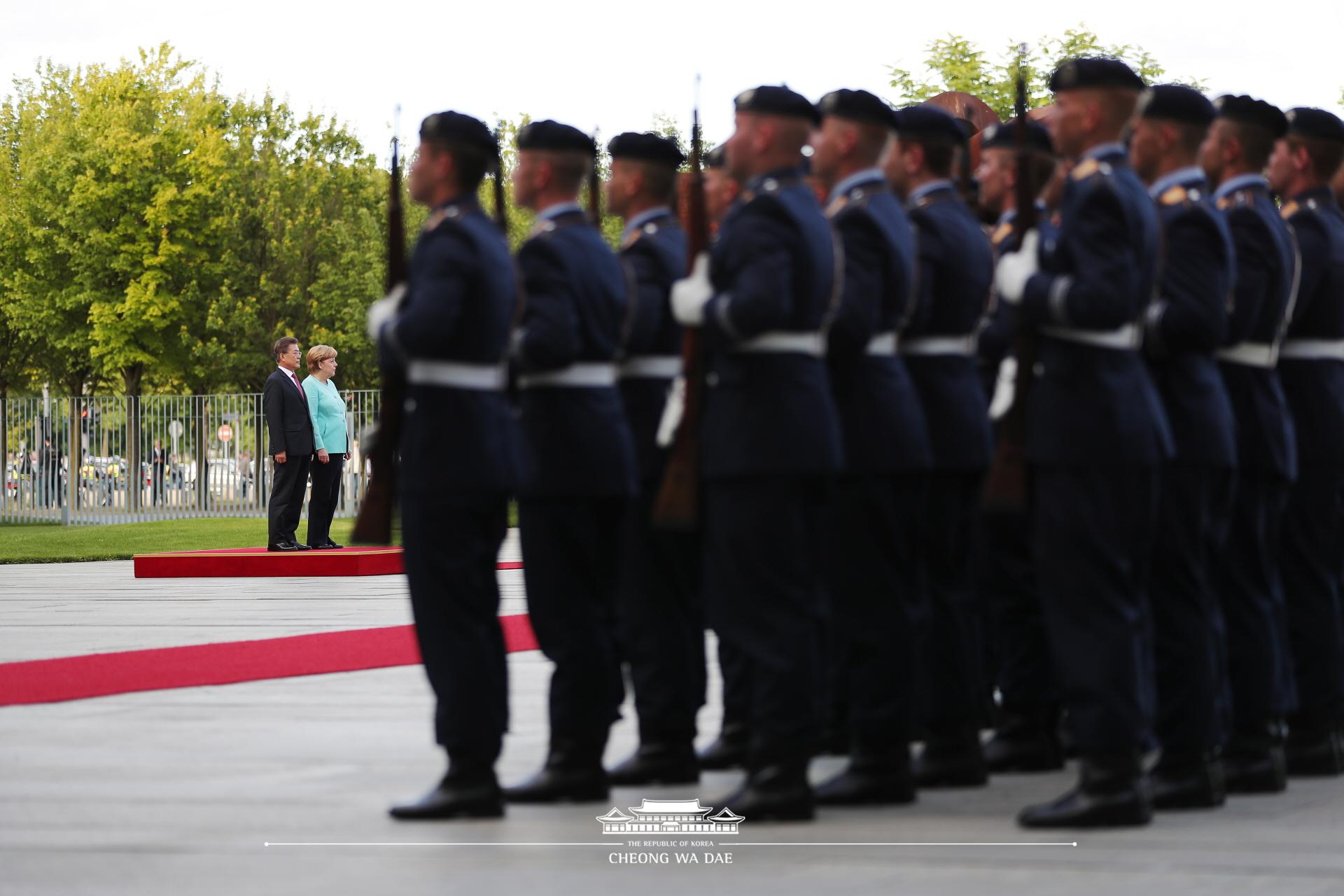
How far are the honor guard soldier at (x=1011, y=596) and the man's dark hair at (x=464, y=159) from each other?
199 cm

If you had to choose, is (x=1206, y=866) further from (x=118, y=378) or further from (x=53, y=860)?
(x=118, y=378)

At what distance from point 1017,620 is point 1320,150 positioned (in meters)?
2.04

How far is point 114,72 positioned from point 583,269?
44437 millimetres

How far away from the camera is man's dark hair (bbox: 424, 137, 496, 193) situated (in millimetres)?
6293

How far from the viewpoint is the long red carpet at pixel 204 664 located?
388 inches

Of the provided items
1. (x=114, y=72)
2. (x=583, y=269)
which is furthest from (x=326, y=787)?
(x=114, y=72)

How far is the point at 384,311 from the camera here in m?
6.21

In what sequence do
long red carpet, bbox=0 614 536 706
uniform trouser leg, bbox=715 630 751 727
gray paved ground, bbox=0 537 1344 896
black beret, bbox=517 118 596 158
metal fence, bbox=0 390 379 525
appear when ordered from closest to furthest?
gray paved ground, bbox=0 537 1344 896, black beret, bbox=517 118 596 158, uniform trouser leg, bbox=715 630 751 727, long red carpet, bbox=0 614 536 706, metal fence, bbox=0 390 379 525

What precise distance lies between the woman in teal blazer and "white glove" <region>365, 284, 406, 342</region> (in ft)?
38.6

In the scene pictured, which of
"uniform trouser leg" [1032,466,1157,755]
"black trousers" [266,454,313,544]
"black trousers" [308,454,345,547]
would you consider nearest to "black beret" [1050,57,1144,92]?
"uniform trouser leg" [1032,466,1157,755]

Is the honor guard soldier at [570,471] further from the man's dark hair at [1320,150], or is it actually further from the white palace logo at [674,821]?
the man's dark hair at [1320,150]

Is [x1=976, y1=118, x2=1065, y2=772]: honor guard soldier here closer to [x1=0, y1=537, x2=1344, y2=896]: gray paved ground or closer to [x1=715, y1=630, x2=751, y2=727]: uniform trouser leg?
[x1=0, y1=537, x2=1344, y2=896]: gray paved ground

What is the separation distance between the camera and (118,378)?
5044 centimetres

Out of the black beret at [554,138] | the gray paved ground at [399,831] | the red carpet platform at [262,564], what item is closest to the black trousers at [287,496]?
the red carpet platform at [262,564]
